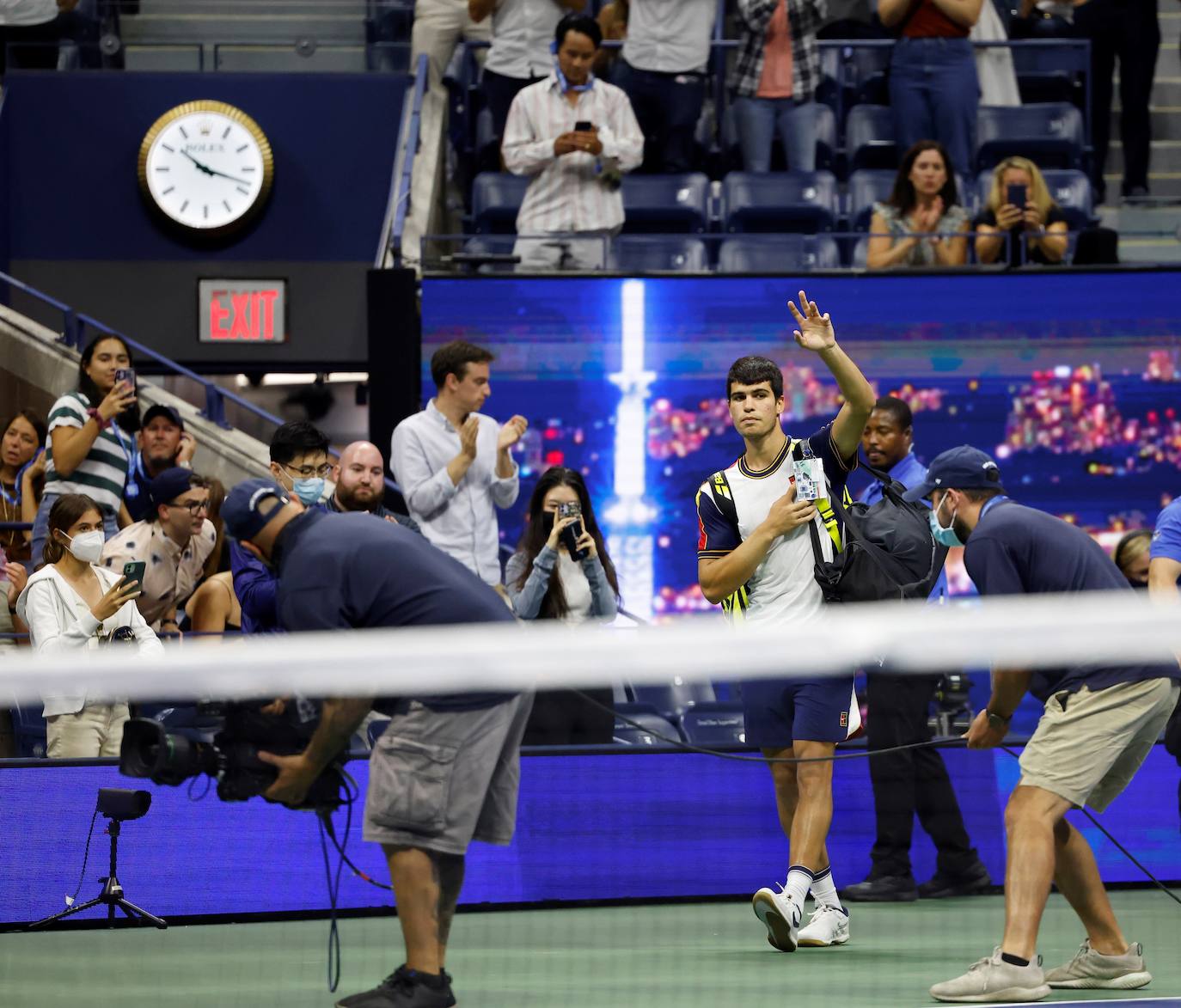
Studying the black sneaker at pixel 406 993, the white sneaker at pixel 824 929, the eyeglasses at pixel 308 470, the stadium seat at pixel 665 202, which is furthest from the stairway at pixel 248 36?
the black sneaker at pixel 406 993

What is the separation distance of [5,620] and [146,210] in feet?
21.6

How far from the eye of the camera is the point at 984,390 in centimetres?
1105

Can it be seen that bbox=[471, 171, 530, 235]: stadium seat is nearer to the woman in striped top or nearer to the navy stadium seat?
the navy stadium seat

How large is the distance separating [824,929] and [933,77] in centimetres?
711

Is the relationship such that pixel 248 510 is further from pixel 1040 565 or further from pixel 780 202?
pixel 780 202

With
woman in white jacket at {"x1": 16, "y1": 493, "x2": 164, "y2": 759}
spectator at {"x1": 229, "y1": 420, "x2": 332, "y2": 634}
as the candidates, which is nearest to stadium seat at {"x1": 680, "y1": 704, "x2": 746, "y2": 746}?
spectator at {"x1": 229, "y1": 420, "x2": 332, "y2": 634}

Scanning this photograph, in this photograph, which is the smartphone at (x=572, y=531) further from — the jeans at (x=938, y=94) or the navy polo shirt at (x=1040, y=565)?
the jeans at (x=938, y=94)

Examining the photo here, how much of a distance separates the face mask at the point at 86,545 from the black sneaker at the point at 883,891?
133 inches

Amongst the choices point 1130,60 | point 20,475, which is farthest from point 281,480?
point 1130,60

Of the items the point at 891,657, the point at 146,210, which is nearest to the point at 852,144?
the point at 146,210

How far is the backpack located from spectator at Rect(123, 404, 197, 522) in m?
4.21

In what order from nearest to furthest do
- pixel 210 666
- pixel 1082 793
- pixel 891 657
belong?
pixel 210 666 < pixel 891 657 < pixel 1082 793

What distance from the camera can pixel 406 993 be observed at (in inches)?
192

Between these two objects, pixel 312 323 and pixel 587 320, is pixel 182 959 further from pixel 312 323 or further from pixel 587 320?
pixel 312 323
